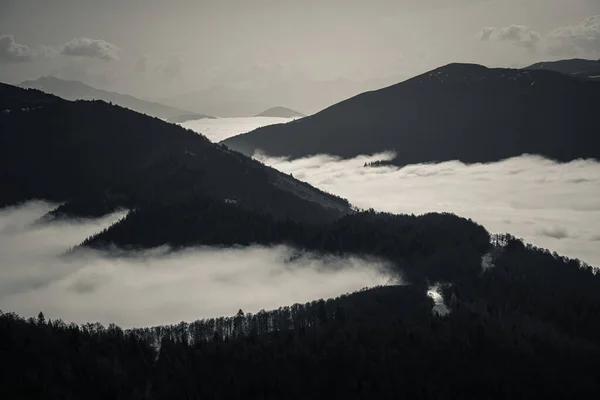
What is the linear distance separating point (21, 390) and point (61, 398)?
12.4 meters

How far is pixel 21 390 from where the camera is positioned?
19738 centimetres

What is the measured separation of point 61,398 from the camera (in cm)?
19788
